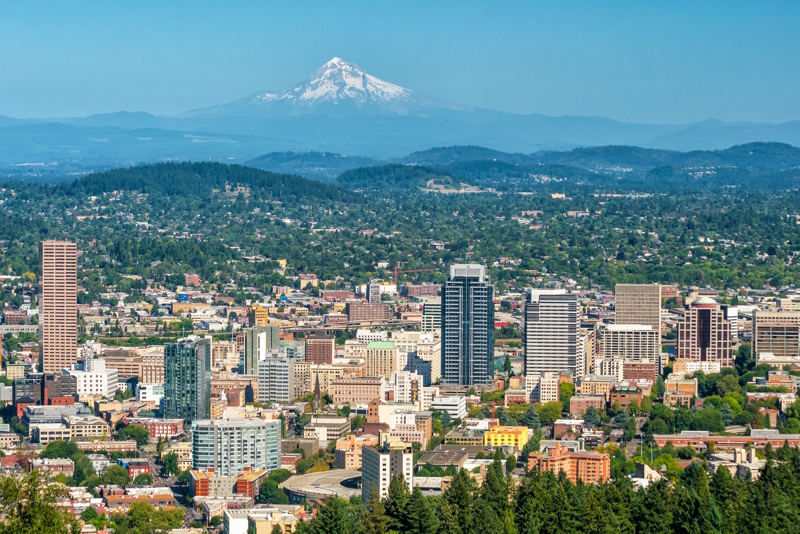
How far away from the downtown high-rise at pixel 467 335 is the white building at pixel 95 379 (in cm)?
738

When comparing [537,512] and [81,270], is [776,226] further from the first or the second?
[537,512]

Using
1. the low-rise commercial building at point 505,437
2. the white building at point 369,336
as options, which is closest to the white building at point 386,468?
the low-rise commercial building at point 505,437

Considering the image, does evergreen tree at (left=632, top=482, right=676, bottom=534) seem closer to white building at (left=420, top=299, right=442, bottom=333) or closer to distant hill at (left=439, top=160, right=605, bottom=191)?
white building at (left=420, top=299, right=442, bottom=333)

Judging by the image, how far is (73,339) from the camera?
44938 millimetres

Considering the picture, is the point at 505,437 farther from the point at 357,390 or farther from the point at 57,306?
the point at 57,306

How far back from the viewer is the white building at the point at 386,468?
2914 cm

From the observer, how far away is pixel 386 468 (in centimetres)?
2939

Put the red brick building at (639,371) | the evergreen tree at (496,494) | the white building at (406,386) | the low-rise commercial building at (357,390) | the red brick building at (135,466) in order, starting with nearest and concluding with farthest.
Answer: the evergreen tree at (496,494) → the red brick building at (135,466) → the white building at (406,386) → the low-rise commercial building at (357,390) → the red brick building at (639,371)

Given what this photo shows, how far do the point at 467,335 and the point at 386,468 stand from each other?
14.4 m

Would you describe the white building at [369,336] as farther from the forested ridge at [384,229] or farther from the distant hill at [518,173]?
the distant hill at [518,173]

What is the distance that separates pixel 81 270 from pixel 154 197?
35631mm

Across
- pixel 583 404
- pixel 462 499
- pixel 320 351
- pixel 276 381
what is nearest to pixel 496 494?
pixel 462 499

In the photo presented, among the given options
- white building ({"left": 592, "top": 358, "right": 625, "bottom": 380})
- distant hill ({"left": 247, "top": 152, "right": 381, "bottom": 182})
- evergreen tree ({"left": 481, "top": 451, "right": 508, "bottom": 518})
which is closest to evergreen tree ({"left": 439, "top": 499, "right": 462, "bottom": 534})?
evergreen tree ({"left": 481, "top": 451, "right": 508, "bottom": 518})

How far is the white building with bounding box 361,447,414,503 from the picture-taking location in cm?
2914
